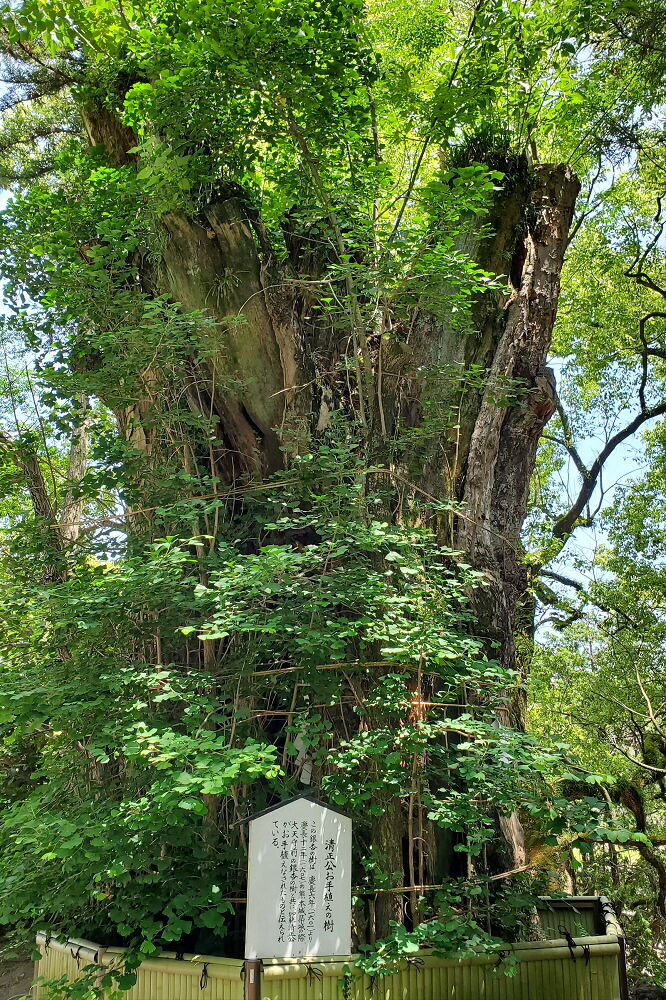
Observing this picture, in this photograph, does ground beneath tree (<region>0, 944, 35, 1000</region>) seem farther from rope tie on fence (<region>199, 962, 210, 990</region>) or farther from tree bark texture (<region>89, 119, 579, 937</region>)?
tree bark texture (<region>89, 119, 579, 937</region>)

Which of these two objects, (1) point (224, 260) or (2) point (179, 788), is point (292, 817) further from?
(1) point (224, 260)

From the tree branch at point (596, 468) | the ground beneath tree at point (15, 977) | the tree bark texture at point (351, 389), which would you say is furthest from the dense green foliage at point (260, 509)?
the tree branch at point (596, 468)

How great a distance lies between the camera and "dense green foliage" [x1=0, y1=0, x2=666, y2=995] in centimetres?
370

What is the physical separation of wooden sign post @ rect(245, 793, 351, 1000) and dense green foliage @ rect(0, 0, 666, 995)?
222 millimetres

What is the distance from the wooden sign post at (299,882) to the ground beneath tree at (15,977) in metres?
5.43

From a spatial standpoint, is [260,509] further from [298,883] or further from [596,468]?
[596,468]

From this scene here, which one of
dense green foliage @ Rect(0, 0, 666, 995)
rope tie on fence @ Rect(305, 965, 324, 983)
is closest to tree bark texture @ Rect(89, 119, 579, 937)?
dense green foliage @ Rect(0, 0, 666, 995)

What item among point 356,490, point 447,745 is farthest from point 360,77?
A: point 447,745

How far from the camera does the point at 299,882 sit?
10.6 ft

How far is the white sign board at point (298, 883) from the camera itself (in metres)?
3.16

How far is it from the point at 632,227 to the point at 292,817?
9.87 meters

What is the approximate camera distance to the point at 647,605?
961 centimetres

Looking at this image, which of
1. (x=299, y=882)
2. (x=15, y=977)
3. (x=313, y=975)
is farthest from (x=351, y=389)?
(x=15, y=977)

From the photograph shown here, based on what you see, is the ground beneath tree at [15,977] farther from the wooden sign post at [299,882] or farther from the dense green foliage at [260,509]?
the wooden sign post at [299,882]
